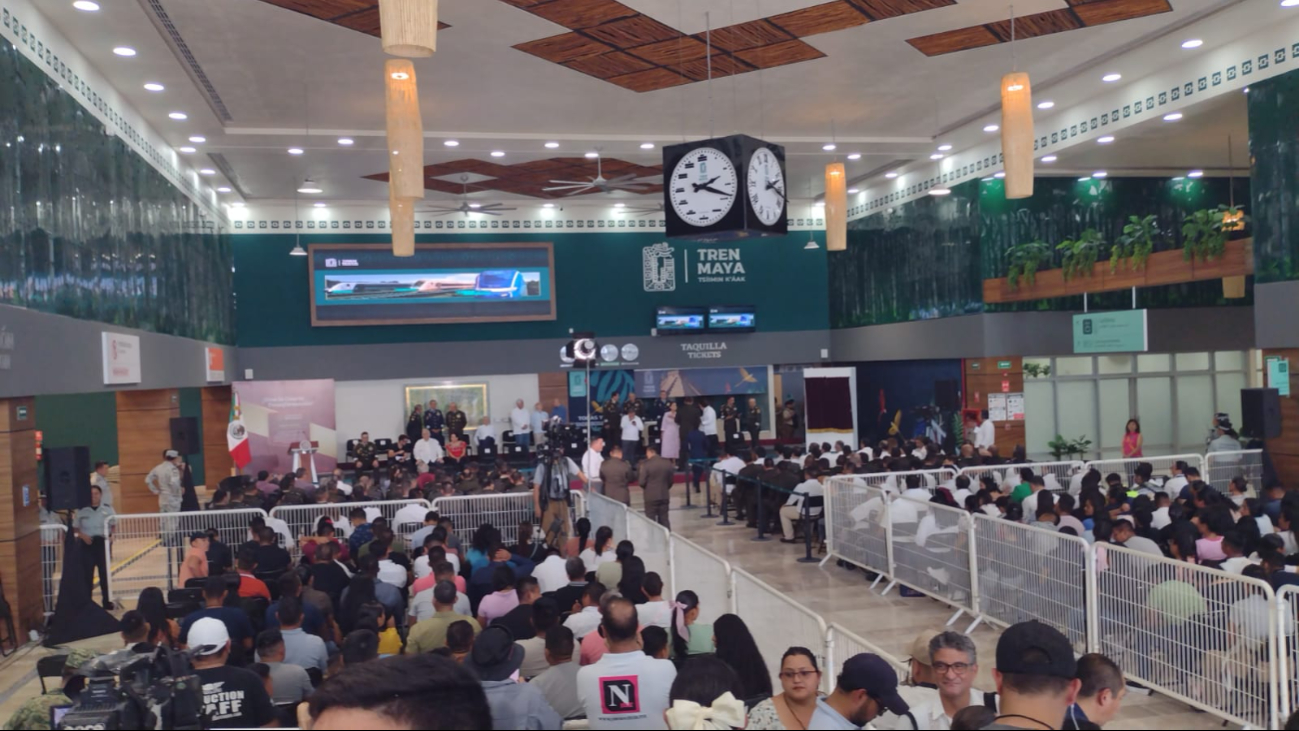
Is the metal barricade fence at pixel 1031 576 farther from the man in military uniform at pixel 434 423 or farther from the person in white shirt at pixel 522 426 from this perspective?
the man in military uniform at pixel 434 423

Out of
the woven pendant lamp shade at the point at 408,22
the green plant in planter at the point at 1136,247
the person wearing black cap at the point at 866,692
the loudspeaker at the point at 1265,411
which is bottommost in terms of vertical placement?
the person wearing black cap at the point at 866,692

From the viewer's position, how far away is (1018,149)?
26.8ft


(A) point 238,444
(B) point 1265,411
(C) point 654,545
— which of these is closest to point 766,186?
(C) point 654,545

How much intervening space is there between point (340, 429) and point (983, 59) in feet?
50.2

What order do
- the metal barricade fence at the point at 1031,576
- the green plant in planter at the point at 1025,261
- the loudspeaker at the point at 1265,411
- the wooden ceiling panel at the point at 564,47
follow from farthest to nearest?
the green plant in planter at the point at 1025,261, the wooden ceiling panel at the point at 564,47, the loudspeaker at the point at 1265,411, the metal barricade fence at the point at 1031,576

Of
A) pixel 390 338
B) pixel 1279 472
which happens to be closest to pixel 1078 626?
pixel 1279 472

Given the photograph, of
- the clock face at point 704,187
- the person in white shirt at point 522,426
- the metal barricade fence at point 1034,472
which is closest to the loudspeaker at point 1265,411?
the metal barricade fence at point 1034,472

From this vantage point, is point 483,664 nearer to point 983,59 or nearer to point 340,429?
point 983,59

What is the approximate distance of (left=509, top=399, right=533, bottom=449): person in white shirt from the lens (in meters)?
21.7

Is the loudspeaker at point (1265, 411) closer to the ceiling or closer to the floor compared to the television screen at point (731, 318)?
closer to the floor

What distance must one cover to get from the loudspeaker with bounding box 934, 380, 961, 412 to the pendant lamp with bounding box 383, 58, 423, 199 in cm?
1253

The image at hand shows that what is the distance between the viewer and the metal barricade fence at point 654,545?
7785 millimetres

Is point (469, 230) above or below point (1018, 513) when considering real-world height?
above

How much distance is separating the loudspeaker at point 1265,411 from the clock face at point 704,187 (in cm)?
670
